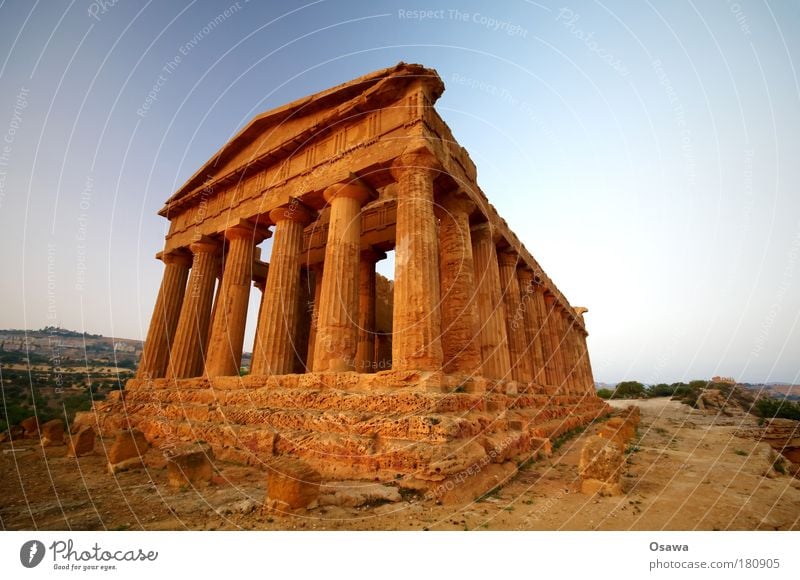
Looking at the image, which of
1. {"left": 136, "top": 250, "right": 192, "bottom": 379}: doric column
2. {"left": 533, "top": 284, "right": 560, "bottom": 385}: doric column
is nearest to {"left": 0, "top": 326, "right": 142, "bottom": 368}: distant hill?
{"left": 136, "top": 250, "right": 192, "bottom": 379}: doric column

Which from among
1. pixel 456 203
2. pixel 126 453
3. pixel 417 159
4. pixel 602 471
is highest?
pixel 417 159

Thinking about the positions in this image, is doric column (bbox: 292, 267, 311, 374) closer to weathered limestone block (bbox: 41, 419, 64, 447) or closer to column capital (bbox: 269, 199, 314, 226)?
column capital (bbox: 269, 199, 314, 226)

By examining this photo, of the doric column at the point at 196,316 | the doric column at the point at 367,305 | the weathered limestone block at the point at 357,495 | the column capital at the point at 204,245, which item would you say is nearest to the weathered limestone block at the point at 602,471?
the weathered limestone block at the point at 357,495

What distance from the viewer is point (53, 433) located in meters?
10.8

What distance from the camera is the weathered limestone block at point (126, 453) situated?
7.24 metres

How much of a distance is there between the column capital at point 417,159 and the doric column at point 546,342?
12390 millimetres

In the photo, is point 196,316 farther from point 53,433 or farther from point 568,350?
point 568,350

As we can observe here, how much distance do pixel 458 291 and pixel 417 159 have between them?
443 cm

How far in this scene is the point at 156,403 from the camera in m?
11.8

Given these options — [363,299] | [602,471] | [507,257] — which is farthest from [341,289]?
[507,257]

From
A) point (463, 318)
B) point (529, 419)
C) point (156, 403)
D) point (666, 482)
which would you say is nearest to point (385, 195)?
point (463, 318)

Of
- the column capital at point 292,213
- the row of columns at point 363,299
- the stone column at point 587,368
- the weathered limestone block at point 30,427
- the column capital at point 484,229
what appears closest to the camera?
the row of columns at point 363,299

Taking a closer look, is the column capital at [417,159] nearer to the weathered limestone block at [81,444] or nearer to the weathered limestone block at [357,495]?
the weathered limestone block at [357,495]
